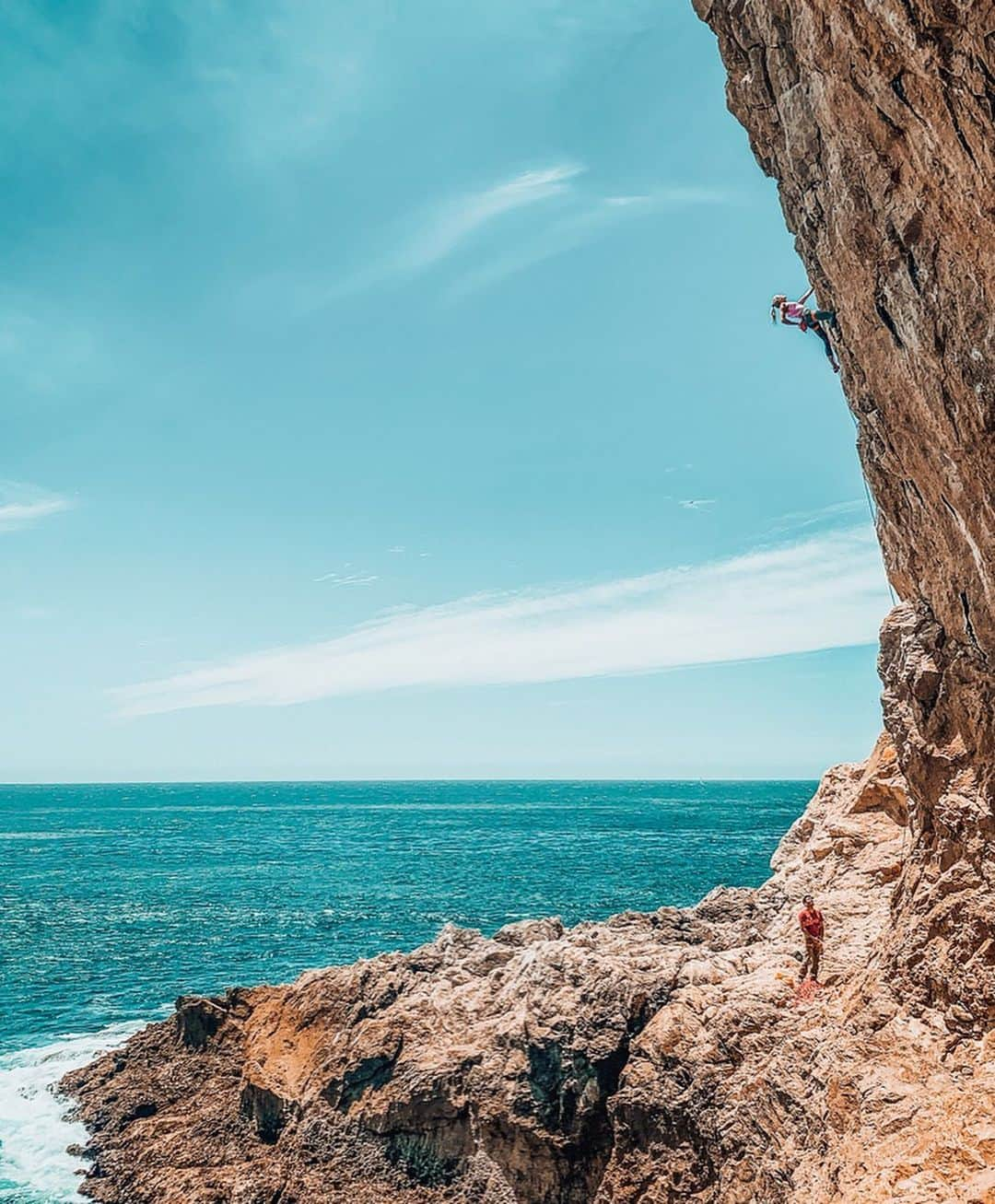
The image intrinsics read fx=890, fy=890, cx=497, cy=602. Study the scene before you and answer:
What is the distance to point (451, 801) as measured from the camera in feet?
650

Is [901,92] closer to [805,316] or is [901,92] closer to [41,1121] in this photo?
[805,316]

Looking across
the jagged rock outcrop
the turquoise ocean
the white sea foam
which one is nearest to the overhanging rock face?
the jagged rock outcrop

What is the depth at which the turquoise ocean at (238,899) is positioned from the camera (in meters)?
33.6

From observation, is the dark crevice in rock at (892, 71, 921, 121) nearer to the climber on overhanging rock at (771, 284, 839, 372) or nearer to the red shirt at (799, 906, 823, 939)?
the climber on overhanging rock at (771, 284, 839, 372)

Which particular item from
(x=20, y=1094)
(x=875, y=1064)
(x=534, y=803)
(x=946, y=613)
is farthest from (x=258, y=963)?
(x=534, y=803)

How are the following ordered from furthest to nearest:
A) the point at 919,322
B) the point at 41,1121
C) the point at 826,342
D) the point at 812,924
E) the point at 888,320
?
1. the point at 41,1121
2. the point at 812,924
3. the point at 826,342
4. the point at 888,320
5. the point at 919,322

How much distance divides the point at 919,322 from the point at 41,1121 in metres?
31.7

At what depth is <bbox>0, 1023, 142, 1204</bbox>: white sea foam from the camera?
23.9m

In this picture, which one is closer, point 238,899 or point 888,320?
point 888,320

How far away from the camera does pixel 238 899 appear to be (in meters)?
62.0

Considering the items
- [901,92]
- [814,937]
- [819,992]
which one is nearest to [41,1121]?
[819,992]

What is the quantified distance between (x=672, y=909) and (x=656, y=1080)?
13590 mm

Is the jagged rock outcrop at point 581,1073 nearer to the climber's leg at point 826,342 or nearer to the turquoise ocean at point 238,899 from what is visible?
the turquoise ocean at point 238,899

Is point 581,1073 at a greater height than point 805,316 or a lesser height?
lesser
